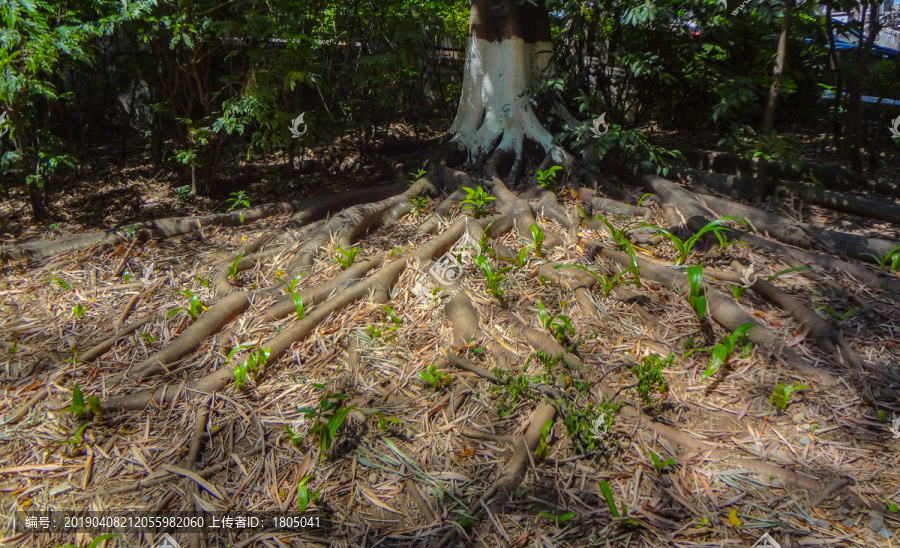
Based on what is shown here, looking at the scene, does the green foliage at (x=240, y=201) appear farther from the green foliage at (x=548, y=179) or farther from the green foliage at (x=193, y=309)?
the green foliage at (x=548, y=179)

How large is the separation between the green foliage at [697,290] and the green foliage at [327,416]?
1.85m

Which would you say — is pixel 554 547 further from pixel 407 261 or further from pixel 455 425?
pixel 407 261

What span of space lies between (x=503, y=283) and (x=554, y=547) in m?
1.71

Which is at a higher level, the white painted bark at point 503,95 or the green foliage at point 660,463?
the white painted bark at point 503,95

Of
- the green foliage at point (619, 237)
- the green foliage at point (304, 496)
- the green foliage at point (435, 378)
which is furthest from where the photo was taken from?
the green foliage at point (619, 237)

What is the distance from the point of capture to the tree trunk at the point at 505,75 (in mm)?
5070

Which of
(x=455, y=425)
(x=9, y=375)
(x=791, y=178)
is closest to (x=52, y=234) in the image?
(x=9, y=375)

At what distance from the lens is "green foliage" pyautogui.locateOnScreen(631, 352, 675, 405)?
8.75 ft

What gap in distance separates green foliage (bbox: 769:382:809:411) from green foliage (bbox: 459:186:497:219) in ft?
7.53

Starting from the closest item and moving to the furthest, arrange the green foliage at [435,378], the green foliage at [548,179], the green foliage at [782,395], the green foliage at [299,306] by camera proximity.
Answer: the green foliage at [782,395]
the green foliage at [435,378]
the green foliage at [299,306]
the green foliage at [548,179]

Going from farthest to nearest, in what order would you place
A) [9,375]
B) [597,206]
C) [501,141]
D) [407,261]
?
[501,141], [597,206], [407,261], [9,375]

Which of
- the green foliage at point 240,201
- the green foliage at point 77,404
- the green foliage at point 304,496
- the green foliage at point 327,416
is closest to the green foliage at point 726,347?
the green foliage at point 327,416

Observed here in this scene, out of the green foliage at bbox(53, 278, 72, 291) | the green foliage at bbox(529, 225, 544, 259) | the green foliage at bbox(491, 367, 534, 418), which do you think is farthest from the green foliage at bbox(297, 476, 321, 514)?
the green foliage at bbox(53, 278, 72, 291)

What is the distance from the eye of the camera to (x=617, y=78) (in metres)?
6.55
